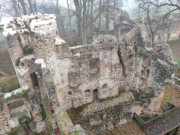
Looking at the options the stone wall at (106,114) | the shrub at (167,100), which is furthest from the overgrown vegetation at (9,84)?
the shrub at (167,100)

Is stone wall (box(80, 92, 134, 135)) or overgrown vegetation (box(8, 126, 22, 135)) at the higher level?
stone wall (box(80, 92, 134, 135))

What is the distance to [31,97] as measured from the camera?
8.85 metres

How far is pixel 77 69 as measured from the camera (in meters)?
10.0

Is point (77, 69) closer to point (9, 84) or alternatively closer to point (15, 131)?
point (15, 131)

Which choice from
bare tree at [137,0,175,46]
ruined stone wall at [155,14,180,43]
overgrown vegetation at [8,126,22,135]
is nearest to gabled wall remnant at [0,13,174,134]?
overgrown vegetation at [8,126,22,135]

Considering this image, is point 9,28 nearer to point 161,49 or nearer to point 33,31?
point 33,31

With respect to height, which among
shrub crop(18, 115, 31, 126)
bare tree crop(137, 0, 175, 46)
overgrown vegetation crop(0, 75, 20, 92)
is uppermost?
bare tree crop(137, 0, 175, 46)

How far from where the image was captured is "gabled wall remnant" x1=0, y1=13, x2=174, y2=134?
8013 millimetres

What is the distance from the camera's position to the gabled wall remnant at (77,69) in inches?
315

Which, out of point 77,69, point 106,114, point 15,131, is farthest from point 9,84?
point 106,114

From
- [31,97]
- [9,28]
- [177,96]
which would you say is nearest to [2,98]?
[31,97]

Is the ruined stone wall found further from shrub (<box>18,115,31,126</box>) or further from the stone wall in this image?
shrub (<box>18,115,31,126</box>)

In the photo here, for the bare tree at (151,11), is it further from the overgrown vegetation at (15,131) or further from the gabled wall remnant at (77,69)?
the overgrown vegetation at (15,131)

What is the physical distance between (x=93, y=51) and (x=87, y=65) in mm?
1130
